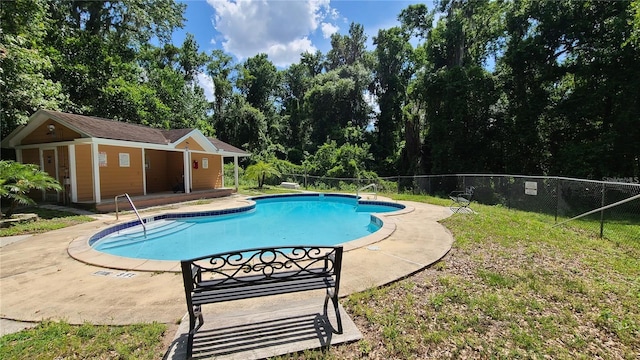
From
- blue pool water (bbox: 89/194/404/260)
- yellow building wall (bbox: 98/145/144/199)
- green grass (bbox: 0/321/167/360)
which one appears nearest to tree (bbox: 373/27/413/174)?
blue pool water (bbox: 89/194/404/260)

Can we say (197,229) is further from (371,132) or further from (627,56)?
(371,132)

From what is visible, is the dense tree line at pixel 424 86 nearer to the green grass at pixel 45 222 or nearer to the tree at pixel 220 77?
the tree at pixel 220 77

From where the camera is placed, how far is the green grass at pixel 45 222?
670 cm

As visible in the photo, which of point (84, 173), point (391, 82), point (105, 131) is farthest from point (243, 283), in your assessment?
point (391, 82)

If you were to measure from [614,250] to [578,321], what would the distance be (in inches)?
150

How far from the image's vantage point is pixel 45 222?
7578mm

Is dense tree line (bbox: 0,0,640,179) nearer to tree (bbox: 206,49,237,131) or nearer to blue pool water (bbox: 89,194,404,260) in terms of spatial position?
tree (bbox: 206,49,237,131)

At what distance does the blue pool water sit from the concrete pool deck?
49.7 inches

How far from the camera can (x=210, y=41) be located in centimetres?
3003

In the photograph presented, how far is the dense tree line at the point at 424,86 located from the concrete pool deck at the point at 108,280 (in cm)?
809

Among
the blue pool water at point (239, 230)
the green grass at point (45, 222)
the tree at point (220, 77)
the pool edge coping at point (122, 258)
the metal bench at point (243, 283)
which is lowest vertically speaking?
the blue pool water at point (239, 230)

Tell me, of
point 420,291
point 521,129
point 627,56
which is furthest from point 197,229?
point 627,56

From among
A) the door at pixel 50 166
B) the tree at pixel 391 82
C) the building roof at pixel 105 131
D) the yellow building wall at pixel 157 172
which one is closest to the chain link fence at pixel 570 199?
the tree at pixel 391 82

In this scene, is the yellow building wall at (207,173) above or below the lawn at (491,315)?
above
